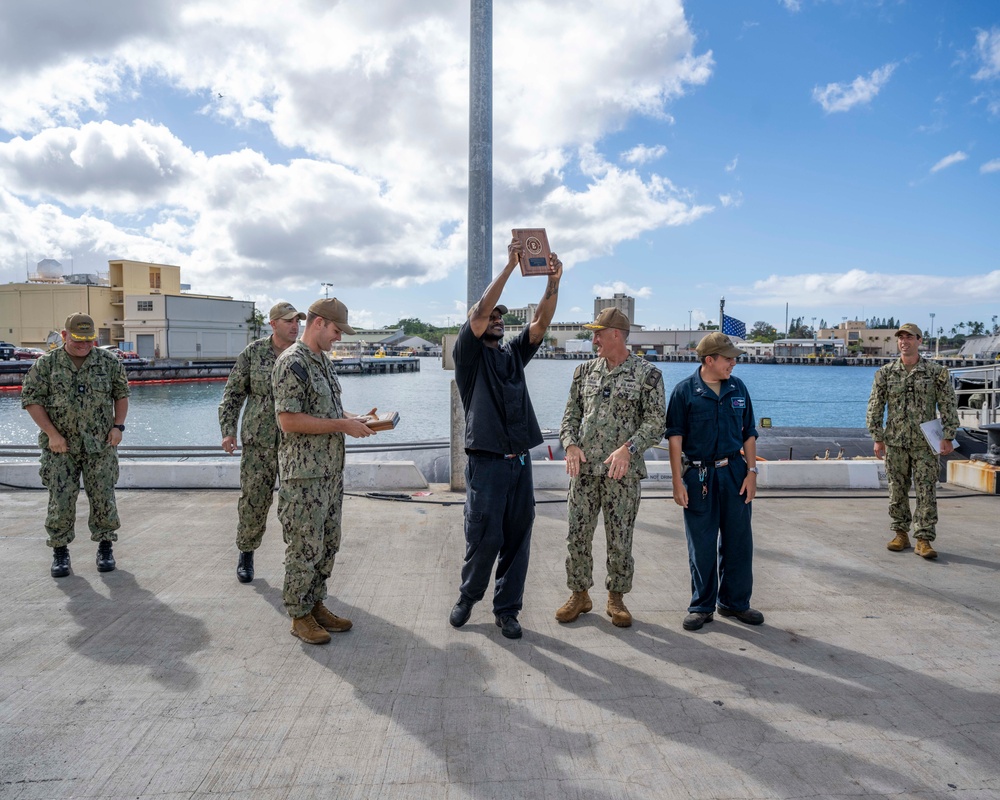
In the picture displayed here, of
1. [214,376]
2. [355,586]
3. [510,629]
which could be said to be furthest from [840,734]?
[214,376]

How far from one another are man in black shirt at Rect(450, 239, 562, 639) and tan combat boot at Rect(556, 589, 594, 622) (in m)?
0.31

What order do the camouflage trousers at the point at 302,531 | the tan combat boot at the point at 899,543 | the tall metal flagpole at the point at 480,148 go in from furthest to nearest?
the tall metal flagpole at the point at 480,148
the tan combat boot at the point at 899,543
the camouflage trousers at the point at 302,531

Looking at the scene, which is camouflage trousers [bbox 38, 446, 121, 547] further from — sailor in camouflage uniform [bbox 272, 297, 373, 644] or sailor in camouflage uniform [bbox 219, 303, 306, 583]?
sailor in camouflage uniform [bbox 272, 297, 373, 644]

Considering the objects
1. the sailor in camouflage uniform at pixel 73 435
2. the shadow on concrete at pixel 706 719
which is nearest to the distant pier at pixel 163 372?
the sailor in camouflage uniform at pixel 73 435

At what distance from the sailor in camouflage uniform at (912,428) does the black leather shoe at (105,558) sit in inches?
236

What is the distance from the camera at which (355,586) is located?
4715 mm

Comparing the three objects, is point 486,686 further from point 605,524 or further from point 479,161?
point 479,161

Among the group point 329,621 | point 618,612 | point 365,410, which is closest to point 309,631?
point 329,621

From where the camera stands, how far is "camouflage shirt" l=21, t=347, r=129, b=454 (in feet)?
16.1

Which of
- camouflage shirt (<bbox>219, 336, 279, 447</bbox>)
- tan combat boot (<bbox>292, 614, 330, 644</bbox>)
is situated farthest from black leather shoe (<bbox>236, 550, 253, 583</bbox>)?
tan combat boot (<bbox>292, 614, 330, 644</bbox>)

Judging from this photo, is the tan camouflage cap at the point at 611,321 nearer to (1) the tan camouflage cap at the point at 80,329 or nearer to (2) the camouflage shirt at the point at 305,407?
(2) the camouflage shirt at the point at 305,407

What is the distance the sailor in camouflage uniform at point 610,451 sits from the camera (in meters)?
4.07

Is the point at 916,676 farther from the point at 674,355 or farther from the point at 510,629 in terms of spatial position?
the point at 674,355

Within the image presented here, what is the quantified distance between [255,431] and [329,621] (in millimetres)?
1540
